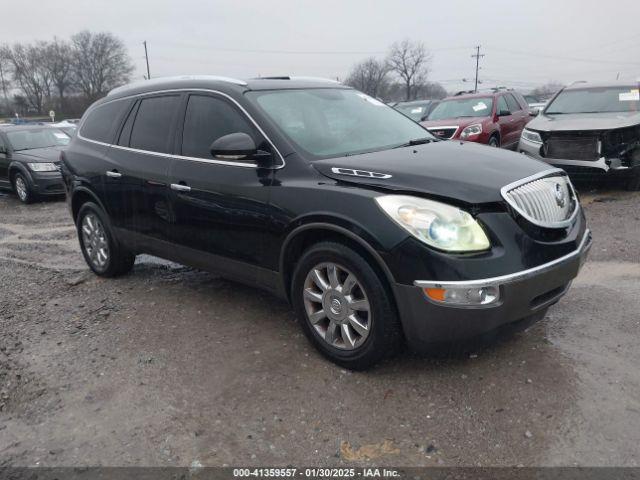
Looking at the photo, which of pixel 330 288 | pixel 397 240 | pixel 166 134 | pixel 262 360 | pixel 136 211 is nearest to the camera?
pixel 397 240

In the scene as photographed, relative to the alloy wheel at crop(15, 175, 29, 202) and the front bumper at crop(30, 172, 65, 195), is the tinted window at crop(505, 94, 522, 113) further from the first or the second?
the alloy wheel at crop(15, 175, 29, 202)

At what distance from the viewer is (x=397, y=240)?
2.93m

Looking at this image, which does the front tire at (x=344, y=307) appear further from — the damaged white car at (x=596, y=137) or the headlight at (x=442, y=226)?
the damaged white car at (x=596, y=137)

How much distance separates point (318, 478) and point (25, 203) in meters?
11.0

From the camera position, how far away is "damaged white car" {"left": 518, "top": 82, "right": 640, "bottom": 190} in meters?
7.87

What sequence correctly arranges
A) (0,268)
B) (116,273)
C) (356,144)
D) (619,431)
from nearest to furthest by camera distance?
(619,431), (356,144), (116,273), (0,268)

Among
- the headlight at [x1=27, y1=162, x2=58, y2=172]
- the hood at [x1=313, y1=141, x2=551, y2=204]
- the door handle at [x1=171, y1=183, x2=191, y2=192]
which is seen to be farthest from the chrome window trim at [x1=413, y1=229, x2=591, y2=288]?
the headlight at [x1=27, y1=162, x2=58, y2=172]

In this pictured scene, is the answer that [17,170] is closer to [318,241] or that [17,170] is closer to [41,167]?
[41,167]

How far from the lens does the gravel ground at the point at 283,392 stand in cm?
271

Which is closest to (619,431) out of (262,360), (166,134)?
(262,360)

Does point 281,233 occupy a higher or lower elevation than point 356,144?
lower

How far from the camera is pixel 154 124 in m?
4.62

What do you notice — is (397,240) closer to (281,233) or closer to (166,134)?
(281,233)

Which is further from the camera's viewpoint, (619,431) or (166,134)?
(166,134)
